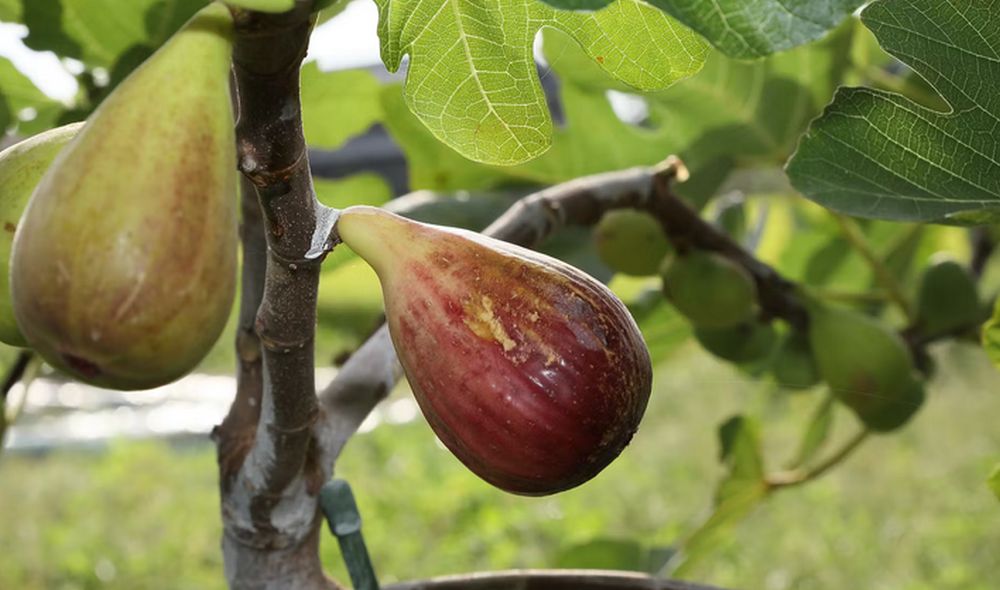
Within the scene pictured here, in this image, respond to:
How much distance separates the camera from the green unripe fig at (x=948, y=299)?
1.27 meters

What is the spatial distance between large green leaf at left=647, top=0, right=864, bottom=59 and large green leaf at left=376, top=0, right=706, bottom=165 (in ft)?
0.51

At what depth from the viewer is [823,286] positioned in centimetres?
158

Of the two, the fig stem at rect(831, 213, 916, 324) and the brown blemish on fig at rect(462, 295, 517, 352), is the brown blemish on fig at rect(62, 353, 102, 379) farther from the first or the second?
the fig stem at rect(831, 213, 916, 324)

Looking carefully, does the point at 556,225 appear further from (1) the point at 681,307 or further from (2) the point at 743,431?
(2) the point at 743,431

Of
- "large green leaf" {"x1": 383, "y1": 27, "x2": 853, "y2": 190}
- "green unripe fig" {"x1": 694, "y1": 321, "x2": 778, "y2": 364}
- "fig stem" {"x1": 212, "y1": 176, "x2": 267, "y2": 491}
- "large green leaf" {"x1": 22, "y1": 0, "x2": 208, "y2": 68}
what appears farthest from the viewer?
"large green leaf" {"x1": 383, "y1": 27, "x2": 853, "y2": 190}

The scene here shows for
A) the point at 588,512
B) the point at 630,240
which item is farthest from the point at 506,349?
the point at 588,512

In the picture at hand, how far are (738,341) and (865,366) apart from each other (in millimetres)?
146

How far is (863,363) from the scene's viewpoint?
113cm

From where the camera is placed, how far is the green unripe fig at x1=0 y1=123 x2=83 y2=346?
516 millimetres

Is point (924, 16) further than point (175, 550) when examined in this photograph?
No

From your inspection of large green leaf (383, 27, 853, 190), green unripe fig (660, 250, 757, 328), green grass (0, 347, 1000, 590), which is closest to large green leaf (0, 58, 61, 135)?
large green leaf (383, 27, 853, 190)

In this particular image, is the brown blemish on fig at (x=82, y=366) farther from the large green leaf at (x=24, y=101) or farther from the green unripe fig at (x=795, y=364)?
the green unripe fig at (x=795, y=364)

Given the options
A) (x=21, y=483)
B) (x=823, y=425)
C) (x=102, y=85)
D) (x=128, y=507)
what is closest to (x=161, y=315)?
(x=102, y=85)

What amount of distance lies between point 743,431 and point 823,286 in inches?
14.0
